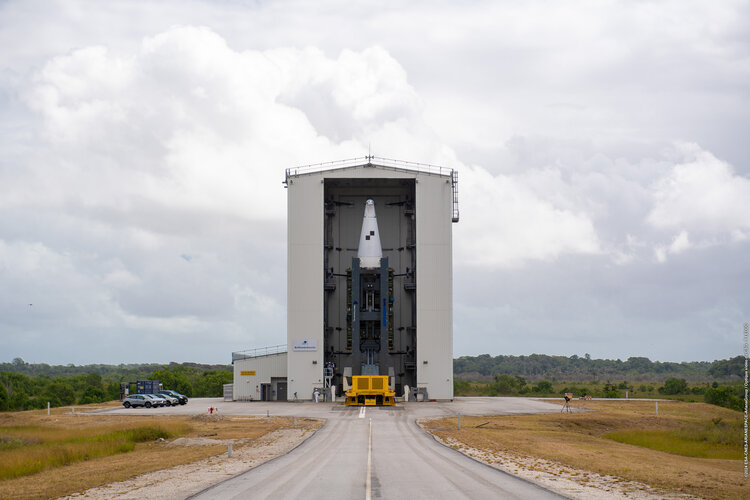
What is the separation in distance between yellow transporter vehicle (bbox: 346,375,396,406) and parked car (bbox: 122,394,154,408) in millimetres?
17228

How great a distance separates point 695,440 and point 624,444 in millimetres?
A: 4463

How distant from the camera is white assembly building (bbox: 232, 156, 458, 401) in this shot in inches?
2473

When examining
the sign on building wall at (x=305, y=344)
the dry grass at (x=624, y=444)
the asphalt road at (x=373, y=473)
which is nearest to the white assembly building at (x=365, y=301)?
the sign on building wall at (x=305, y=344)

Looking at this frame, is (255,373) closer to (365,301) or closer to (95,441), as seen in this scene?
(365,301)

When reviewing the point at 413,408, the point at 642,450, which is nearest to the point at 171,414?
the point at 413,408

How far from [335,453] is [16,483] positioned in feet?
35.0

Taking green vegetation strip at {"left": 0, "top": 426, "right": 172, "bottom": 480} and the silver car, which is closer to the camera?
green vegetation strip at {"left": 0, "top": 426, "right": 172, "bottom": 480}

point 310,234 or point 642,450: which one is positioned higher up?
point 310,234

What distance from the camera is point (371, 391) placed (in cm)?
5588

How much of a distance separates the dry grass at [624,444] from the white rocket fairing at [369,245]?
68.2 feet

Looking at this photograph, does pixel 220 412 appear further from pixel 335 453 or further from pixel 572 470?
pixel 572 470

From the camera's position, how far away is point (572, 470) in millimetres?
25047

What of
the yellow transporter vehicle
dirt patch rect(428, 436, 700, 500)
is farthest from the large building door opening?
dirt patch rect(428, 436, 700, 500)

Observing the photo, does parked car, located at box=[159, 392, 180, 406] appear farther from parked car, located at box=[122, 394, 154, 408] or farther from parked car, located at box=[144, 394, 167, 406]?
parked car, located at box=[122, 394, 154, 408]
